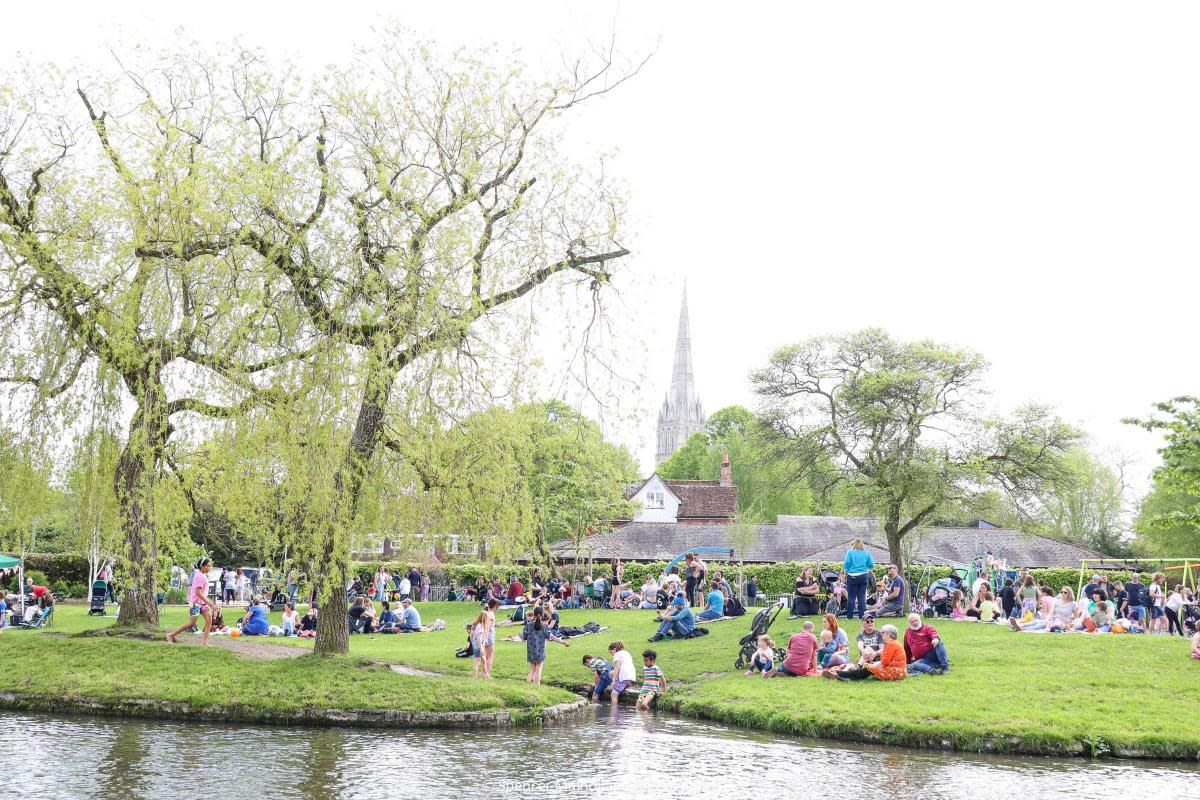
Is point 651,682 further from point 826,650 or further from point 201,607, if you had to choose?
point 201,607

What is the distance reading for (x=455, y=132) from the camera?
1902 centimetres

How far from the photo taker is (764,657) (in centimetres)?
2103

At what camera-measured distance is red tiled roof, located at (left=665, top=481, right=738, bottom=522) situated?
83438 mm

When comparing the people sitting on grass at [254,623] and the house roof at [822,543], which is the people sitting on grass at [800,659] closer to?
the people sitting on grass at [254,623]

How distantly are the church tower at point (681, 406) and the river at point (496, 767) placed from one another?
173 metres

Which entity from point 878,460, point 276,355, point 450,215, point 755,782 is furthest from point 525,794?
point 878,460

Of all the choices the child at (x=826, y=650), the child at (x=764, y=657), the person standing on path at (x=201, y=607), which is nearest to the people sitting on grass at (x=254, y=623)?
the person standing on path at (x=201, y=607)

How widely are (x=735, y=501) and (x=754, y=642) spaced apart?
6191 cm

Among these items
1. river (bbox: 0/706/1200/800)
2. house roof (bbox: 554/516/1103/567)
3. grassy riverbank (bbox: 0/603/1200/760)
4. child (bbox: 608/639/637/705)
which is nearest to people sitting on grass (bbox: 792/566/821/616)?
grassy riverbank (bbox: 0/603/1200/760)

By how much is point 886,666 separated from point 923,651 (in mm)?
1112

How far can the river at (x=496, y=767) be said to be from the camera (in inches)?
470

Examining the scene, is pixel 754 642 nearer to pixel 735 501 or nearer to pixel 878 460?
pixel 878 460

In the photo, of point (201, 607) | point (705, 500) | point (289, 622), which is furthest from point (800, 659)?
point (705, 500)

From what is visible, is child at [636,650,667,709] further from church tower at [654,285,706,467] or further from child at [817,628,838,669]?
church tower at [654,285,706,467]
